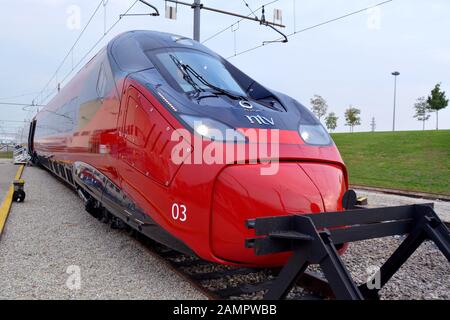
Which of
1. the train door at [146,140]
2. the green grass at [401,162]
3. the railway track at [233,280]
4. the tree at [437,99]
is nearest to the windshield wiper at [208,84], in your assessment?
the train door at [146,140]

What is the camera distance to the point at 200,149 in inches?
134

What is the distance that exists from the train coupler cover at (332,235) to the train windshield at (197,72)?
6.47 ft

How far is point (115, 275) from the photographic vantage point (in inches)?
163

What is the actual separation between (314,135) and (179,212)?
1516mm

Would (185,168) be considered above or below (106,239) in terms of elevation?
above

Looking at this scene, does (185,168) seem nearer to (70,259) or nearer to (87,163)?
(70,259)

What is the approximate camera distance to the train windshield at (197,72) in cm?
431

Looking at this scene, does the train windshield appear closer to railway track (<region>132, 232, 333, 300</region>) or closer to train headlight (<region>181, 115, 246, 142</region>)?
train headlight (<region>181, 115, 246, 142</region>)

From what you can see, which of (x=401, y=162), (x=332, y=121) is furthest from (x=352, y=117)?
(x=401, y=162)

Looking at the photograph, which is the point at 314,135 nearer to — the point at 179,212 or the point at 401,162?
the point at 179,212

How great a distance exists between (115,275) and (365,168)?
745 inches

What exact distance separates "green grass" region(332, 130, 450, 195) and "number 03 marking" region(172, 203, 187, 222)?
38.5 feet

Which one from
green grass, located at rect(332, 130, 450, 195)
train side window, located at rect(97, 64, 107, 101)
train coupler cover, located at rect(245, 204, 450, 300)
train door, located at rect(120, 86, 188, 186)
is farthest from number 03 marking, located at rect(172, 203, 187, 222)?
green grass, located at rect(332, 130, 450, 195)
